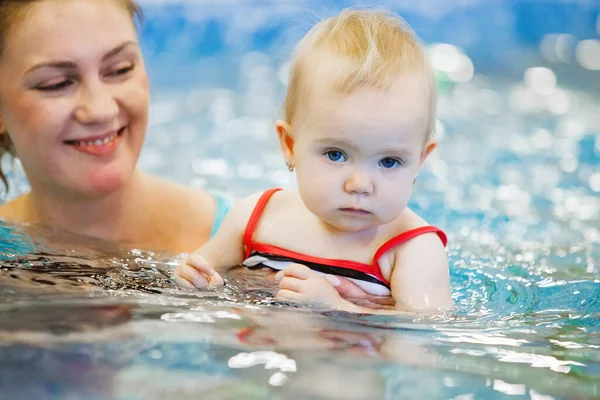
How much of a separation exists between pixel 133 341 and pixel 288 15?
22.5ft

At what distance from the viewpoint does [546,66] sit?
6859 mm

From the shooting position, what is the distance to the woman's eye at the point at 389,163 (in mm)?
2043

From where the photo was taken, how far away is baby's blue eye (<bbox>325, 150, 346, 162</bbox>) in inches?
80.8

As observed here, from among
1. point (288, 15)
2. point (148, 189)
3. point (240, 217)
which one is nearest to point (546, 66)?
point (288, 15)

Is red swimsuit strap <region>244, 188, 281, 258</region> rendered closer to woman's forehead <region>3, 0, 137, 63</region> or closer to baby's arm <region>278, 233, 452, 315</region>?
baby's arm <region>278, 233, 452, 315</region>

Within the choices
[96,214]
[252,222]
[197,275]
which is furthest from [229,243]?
[96,214]

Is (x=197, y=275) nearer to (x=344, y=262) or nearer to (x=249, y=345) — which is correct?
(x=344, y=262)

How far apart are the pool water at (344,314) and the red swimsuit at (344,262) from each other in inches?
2.5

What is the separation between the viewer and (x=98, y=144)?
275cm

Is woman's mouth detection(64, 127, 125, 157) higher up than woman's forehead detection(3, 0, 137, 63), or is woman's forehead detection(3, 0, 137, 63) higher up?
woman's forehead detection(3, 0, 137, 63)

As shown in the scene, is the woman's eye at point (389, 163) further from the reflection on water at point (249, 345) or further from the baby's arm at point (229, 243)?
the baby's arm at point (229, 243)

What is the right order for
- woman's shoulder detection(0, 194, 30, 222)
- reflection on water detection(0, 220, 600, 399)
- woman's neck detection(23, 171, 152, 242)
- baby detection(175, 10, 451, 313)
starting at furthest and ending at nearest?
1. woman's shoulder detection(0, 194, 30, 222)
2. woman's neck detection(23, 171, 152, 242)
3. baby detection(175, 10, 451, 313)
4. reflection on water detection(0, 220, 600, 399)

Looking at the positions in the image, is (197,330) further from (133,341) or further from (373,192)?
(373,192)

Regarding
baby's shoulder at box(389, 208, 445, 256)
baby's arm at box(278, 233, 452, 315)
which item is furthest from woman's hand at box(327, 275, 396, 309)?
baby's shoulder at box(389, 208, 445, 256)
